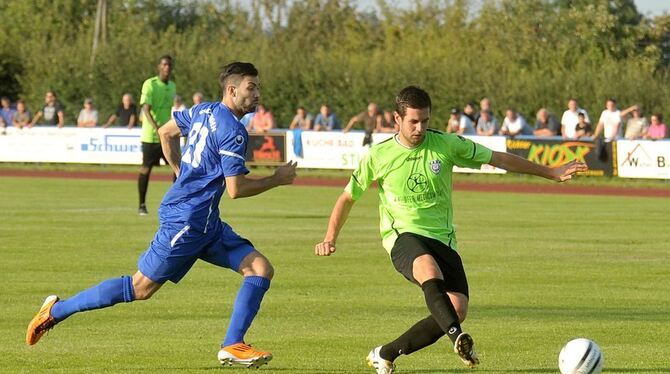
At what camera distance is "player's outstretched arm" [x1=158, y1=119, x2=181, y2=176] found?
10414mm

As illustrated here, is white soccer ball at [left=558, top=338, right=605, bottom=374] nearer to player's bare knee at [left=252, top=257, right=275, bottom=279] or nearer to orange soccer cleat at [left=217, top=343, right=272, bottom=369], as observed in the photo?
orange soccer cleat at [left=217, top=343, right=272, bottom=369]

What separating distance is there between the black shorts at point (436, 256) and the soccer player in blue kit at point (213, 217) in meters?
0.83

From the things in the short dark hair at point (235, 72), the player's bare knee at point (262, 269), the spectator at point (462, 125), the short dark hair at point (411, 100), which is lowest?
the spectator at point (462, 125)

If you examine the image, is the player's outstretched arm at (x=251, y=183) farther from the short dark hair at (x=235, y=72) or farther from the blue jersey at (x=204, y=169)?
the short dark hair at (x=235, y=72)

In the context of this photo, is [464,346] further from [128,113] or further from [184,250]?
[128,113]

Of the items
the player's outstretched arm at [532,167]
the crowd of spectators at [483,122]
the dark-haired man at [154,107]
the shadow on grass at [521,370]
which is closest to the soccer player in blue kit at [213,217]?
the shadow on grass at [521,370]

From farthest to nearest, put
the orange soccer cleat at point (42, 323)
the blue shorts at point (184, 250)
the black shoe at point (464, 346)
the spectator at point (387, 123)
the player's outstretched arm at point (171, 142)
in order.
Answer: the spectator at point (387, 123), the player's outstretched arm at point (171, 142), the orange soccer cleat at point (42, 323), the blue shorts at point (184, 250), the black shoe at point (464, 346)

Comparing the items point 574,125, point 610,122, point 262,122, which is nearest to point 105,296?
point 610,122

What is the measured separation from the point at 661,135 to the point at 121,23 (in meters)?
36.6

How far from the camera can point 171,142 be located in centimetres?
Result: 1055

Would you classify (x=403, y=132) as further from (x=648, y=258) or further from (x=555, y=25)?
(x=555, y=25)

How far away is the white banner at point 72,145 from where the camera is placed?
3888 centimetres

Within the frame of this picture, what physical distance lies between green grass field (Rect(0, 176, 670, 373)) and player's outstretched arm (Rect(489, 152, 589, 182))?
1.28m

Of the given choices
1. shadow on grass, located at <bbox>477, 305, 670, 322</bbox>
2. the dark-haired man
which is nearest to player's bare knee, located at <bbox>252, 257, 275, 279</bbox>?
shadow on grass, located at <bbox>477, 305, 670, 322</bbox>
